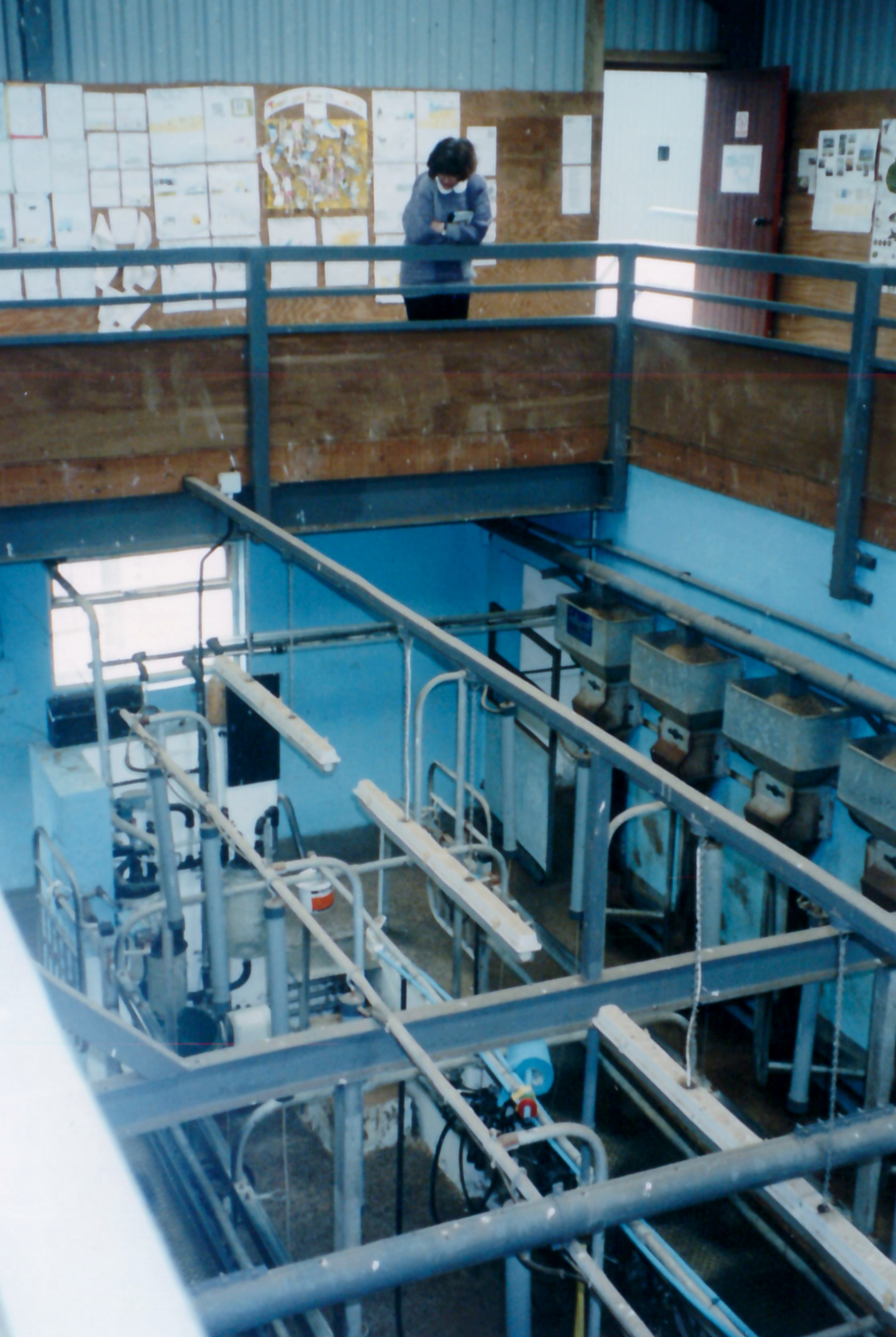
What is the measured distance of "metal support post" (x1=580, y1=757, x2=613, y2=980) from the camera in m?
3.23

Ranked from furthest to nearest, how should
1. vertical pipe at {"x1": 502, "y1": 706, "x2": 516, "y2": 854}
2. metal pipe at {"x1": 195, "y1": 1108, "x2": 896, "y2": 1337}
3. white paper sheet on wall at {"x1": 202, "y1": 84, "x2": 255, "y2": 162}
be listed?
1. white paper sheet on wall at {"x1": 202, "y1": 84, "x2": 255, "y2": 162}
2. vertical pipe at {"x1": 502, "y1": 706, "x2": 516, "y2": 854}
3. metal pipe at {"x1": 195, "y1": 1108, "x2": 896, "y2": 1337}

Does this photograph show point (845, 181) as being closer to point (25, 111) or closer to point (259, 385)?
point (259, 385)

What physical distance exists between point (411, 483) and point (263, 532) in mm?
1717

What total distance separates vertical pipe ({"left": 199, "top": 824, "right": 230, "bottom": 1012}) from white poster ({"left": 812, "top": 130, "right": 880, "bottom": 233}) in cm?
543

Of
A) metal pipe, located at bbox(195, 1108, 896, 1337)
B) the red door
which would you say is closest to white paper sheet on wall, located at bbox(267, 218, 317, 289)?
the red door

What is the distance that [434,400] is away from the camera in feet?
21.7

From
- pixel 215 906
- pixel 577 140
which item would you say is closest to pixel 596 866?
pixel 215 906

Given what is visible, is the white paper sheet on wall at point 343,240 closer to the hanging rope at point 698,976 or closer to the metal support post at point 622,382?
the metal support post at point 622,382

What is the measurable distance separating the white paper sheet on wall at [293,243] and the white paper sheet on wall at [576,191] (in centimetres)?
165

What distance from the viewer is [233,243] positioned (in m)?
7.80

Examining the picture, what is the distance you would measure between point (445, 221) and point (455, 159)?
0.91ft

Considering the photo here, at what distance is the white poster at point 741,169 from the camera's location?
8.70 m

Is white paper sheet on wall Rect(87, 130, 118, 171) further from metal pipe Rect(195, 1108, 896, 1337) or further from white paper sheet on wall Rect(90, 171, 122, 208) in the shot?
metal pipe Rect(195, 1108, 896, 1337)

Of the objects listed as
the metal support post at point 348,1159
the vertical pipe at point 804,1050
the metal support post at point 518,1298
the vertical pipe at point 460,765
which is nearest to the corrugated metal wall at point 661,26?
the vertical pipe at point 460,765
